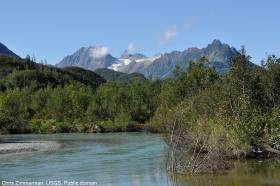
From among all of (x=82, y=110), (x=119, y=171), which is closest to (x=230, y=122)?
(x=119, y=171)

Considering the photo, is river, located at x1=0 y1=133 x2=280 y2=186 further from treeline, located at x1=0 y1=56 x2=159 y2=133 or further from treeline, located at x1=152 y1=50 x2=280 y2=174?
treeline, located at x1=0 y1=56 x2=159 y2=133

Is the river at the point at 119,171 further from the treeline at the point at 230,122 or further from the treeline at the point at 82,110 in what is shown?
the treeline at the point at 82,110

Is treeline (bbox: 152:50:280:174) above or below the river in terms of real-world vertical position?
above

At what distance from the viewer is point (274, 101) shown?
48.7 meters

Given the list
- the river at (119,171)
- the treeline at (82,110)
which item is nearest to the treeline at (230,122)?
the river at (119,171)

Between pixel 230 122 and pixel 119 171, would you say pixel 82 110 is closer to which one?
pixel 230 122

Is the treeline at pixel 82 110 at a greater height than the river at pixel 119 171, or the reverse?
the treeline at pixel 82 110

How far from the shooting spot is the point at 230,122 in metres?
44.1

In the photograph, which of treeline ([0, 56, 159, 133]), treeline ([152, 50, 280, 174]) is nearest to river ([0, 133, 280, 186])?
treeline ([152, 50, 280, 174])

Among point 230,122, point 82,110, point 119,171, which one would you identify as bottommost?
point 119,171

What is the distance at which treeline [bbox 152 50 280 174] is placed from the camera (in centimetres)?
3784

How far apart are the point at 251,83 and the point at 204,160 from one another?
15.6 m

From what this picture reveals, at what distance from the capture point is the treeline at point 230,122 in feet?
124

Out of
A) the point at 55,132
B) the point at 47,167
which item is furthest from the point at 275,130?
the point at 55,132
